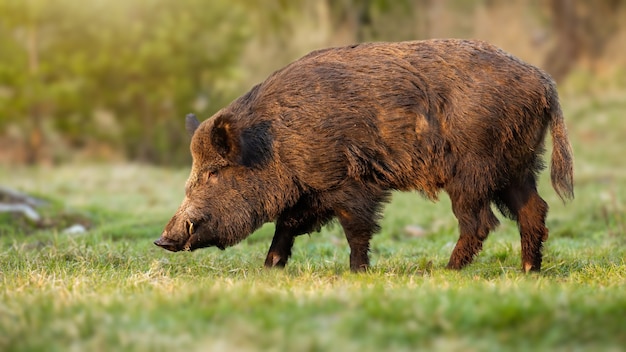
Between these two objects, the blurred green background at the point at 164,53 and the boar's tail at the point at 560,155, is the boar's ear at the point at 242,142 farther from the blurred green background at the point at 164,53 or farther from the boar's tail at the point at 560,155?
the blurred green background at the point at 164,53

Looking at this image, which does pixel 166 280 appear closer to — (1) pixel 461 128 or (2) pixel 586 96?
(1) pixel 461 128

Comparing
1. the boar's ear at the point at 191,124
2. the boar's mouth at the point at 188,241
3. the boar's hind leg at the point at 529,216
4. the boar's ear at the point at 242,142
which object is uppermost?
the boar's ear at the point at 191,124

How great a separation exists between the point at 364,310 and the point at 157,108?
912 inches

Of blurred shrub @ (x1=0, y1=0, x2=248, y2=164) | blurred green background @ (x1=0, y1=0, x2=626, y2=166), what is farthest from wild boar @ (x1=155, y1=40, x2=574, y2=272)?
blurred green background @ (x1=0, y1=0, x2=626, y2=166)

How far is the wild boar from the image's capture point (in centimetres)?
677

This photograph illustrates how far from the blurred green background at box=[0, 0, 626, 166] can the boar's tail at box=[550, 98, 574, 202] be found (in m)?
18.4

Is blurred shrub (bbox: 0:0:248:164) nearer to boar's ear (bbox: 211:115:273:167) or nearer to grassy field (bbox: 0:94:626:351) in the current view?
grassy field (bbox: 0:94:626:351)

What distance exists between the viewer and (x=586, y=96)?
25.2 meters

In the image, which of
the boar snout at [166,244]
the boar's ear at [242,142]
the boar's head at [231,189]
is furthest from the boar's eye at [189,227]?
the boar's ear at [242,142]

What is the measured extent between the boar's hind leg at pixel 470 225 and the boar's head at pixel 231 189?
146 cm

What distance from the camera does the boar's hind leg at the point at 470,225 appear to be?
22.5ft

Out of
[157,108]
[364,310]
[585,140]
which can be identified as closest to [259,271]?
[364,310]

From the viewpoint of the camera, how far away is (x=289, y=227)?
7359 millimetres

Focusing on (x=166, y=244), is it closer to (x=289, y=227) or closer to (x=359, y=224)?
(x=289, y=227)
